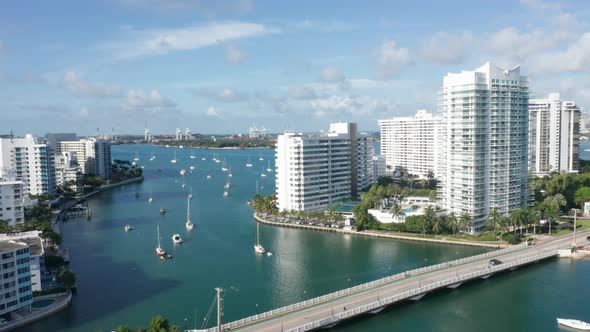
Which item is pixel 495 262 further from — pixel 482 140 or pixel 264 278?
pixel 264 278

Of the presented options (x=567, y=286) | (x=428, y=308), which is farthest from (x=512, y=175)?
(x=428, y=308)

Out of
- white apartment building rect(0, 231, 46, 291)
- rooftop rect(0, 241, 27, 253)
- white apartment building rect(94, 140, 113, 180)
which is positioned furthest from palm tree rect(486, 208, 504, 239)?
white apartment building rect(94, 140, 113, 180)

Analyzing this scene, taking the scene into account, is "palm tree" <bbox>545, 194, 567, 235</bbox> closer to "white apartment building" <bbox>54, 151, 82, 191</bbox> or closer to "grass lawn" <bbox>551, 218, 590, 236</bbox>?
"grass lawn" <bbox>551, 218, 590, 236</bbox>

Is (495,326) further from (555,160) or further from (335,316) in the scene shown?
(555,160)

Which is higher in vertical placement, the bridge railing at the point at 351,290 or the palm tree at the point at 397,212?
the palm tree at the point at 397,212

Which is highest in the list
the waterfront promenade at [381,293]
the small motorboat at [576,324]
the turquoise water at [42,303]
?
the waterfront promenade at [381,293]

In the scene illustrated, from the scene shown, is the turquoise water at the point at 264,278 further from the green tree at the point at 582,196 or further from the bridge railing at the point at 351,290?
the green tree at the point at 582,196

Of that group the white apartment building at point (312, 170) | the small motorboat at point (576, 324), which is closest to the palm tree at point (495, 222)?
the small motorboat at point (576, 324)
